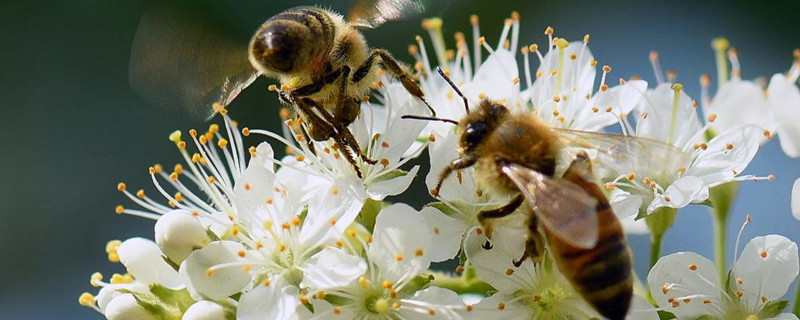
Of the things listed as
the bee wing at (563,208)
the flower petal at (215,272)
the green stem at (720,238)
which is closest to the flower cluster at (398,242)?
the flower petal at (215,272)

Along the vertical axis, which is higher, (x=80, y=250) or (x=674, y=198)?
(x=674, y=198)

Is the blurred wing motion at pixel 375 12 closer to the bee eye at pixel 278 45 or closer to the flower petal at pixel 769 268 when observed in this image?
the bee eye at pixel 278 45

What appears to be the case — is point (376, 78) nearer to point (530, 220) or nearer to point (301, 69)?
point (301, 69)

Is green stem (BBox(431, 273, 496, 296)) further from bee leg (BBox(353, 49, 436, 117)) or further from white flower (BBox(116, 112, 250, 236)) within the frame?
white flower (BBox(116, 112, 250, 236))

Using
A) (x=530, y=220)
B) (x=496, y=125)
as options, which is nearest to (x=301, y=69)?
(x=496, y=125)

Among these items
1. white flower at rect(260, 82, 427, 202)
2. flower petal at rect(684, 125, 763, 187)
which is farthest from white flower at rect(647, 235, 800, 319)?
white flower at rect(260, 82, 427, 202)

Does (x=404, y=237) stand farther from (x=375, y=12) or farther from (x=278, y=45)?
(x=375, y=12)

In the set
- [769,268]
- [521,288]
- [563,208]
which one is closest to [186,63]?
[521,288]
